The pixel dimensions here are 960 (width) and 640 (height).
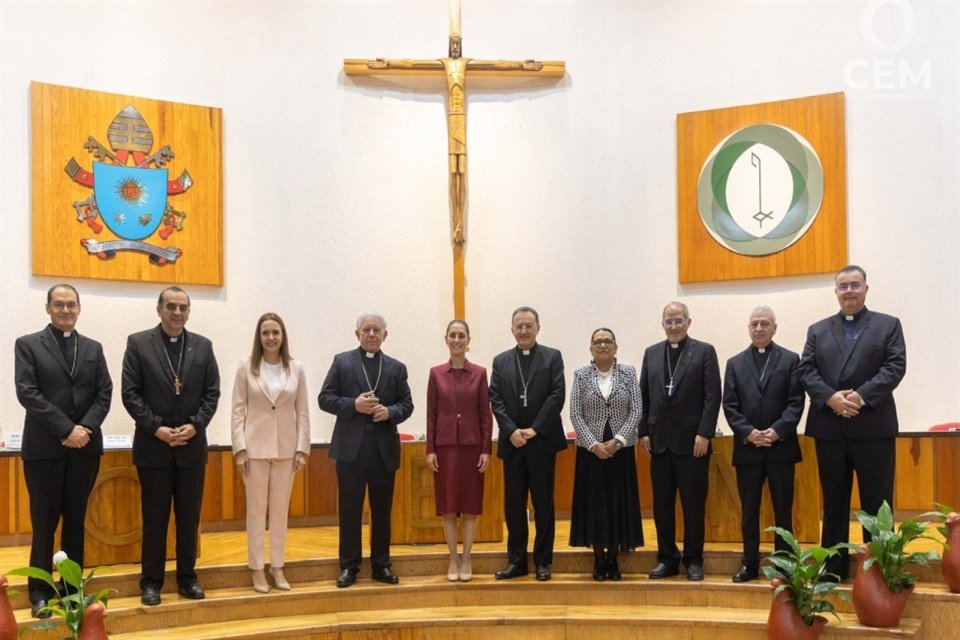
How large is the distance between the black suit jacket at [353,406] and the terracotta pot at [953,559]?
8.64 ft

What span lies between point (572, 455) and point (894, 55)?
11.0 feet

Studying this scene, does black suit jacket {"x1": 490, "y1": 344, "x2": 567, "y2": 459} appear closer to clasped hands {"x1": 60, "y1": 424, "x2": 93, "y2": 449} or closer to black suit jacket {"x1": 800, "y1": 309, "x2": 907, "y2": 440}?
black suit jacket {"x1": 800, "y1": 309, "x2": 907, "y2": 440}

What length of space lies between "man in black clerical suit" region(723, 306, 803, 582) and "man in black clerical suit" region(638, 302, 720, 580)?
14 centimetres

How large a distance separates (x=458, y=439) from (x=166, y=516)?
1.47 metres

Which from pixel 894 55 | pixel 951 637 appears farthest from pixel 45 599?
pixel 894 55

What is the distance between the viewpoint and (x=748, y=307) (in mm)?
6875

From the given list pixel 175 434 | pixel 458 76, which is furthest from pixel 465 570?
pixel 458 76

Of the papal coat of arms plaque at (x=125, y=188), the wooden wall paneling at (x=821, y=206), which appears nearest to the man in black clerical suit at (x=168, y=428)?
the papal coat of arms plaque at (x=125, y=188)

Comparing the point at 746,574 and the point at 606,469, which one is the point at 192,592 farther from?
the point at 746,574

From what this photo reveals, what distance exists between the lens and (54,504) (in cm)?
451

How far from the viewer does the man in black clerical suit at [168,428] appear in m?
4.73

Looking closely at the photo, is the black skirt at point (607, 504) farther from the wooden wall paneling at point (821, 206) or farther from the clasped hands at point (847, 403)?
the wooden wall paneling at point (821, 206)

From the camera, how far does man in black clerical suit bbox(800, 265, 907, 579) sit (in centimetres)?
472

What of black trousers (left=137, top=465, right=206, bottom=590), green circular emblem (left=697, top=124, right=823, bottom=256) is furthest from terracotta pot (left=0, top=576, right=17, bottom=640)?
green circular emblem (left=697, top=124, right=823, bottom=256)
